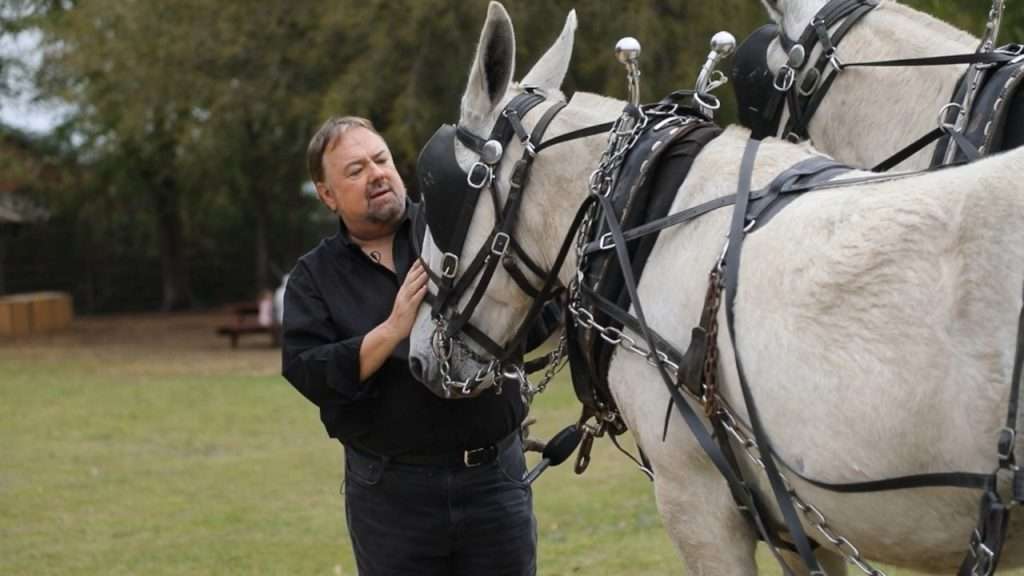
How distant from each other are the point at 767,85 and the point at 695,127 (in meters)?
1.27

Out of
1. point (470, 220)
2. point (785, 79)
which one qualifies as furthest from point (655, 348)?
point (785, 79)

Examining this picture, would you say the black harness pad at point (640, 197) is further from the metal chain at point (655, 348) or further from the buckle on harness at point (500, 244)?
the buckle on harness at point (500, 244)

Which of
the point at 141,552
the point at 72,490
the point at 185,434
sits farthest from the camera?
A: the point at 185,434

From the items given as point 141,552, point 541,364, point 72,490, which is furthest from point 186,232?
point 541,364

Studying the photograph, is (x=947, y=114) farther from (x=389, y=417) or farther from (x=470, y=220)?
(x=389, y=417)

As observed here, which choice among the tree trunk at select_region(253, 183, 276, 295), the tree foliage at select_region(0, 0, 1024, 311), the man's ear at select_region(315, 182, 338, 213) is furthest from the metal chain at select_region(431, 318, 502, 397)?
the tree trunk at select_region(253, 183, 276, 295)

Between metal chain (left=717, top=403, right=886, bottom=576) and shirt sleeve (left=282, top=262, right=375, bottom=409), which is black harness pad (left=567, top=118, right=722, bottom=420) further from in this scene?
shirt sleeve (left=282, top=262, right=375, bottom=409)

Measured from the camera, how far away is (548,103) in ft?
12.4

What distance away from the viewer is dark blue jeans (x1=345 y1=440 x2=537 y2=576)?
450 cm

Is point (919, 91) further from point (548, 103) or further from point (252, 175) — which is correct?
point (252, 175)

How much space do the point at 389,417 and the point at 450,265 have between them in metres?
0.88

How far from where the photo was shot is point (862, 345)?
110 inches

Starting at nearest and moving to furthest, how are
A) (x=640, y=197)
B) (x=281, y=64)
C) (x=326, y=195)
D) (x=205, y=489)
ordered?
(x=640, y=197) → (x=326, y=195) → (x=205, y=489) → (x=281, y=64)

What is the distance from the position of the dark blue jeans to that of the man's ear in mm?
877
